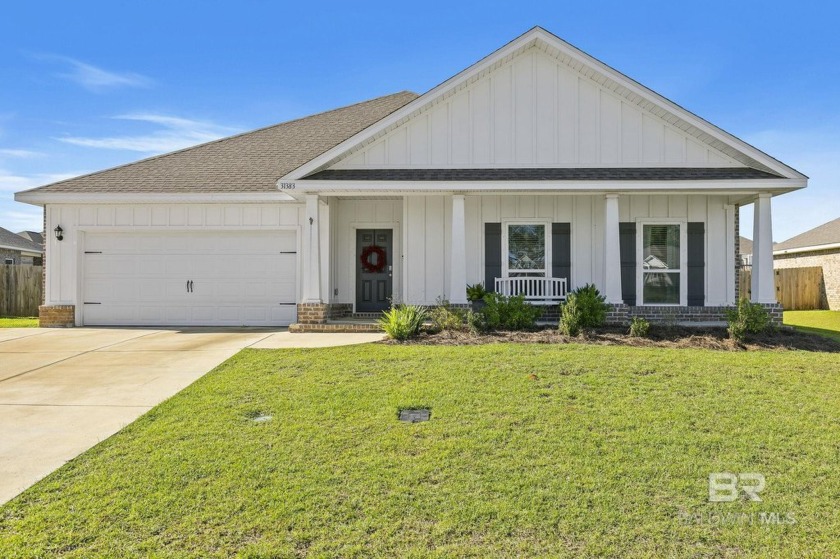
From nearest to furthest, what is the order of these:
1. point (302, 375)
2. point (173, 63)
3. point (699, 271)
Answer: point (302, 375) < point (699, 271) < point (173, 63)

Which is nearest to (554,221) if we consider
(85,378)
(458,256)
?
(458,256)

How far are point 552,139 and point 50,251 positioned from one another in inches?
496

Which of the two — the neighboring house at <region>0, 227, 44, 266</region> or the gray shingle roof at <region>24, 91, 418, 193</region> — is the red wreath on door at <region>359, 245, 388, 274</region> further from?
the neighboring house at <region>0, 227, 44, 266</region>

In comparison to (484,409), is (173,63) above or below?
above

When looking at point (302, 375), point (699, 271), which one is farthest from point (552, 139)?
point (302, 375)

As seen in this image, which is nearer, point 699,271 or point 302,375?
point 302,375

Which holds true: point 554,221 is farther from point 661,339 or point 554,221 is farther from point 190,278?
point 190,278

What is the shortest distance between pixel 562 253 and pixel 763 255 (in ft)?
14.1

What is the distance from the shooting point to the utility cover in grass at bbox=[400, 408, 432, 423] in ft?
16.8

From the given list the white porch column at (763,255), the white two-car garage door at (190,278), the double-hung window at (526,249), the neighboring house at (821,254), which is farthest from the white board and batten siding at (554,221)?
the neighboring house at (821,254)

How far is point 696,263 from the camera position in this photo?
12438 millimetres

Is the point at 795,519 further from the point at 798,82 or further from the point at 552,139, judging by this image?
the point at 798,82

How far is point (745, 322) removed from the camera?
9336 mm

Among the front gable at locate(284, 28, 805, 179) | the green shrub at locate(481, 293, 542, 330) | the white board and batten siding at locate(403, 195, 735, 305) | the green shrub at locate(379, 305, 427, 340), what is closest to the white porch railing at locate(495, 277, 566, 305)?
the white board and batten siding at locate(403, 195, 735, 305)
